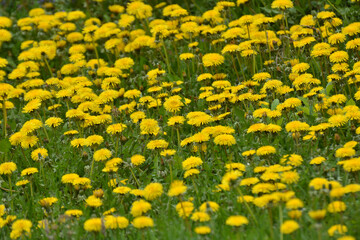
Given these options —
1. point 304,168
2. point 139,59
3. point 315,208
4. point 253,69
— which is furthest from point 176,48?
point 315,208

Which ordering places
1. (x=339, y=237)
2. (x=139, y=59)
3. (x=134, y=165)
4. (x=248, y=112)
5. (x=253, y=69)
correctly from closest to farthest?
(x=339, y=237) → (x=134, y=165) → (x=248, y=112) → (x=253, y=69) → (x=139, y=59)

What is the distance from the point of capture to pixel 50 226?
352cm

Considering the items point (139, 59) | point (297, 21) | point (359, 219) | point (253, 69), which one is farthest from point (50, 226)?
point (297, 21)

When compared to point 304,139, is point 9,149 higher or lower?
lower

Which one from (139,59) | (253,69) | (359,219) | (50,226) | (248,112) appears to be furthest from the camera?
(139,59)

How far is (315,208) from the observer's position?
126 inches

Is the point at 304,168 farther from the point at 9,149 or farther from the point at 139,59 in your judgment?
the point at 139,59

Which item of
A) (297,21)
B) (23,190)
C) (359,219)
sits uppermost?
(297,21)

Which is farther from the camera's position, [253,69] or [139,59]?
[139,59]

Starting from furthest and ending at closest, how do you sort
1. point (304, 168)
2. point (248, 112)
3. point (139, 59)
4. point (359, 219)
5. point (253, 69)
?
point (139, 59) < point (253, 69) < point (248, 112) < point (304, 168) < point (359, 219)

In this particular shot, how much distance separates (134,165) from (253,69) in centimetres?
174

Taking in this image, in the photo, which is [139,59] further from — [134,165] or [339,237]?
[339,237]

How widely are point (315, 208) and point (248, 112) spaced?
5.18 feet

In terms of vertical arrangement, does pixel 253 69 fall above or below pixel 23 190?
above
